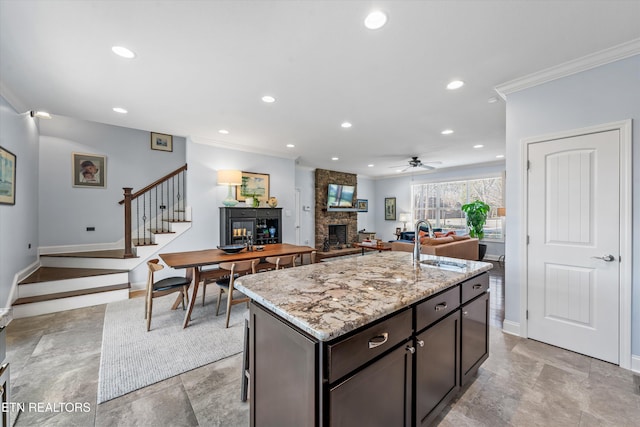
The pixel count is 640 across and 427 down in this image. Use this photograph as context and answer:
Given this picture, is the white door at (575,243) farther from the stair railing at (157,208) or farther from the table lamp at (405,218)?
the table lamp at (405,218)

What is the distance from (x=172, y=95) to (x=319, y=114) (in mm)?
1806

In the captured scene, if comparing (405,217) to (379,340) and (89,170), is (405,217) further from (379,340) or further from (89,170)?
(89,170)

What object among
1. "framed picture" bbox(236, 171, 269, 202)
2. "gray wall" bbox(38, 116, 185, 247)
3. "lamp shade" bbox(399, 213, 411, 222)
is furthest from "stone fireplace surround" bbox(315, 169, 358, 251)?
"gray wall" bbox(38, 116, 185, 247)

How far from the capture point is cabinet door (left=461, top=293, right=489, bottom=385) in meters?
1.73

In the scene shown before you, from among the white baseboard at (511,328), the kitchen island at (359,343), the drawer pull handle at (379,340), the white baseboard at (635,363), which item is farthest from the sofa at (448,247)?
the drawer pull handle at (379,340)

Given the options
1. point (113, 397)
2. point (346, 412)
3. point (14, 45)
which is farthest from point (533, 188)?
point (14, 45)

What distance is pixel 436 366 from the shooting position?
4.84 ft

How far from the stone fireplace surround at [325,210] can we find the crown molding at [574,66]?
18.5ft

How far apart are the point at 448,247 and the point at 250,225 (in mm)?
3878

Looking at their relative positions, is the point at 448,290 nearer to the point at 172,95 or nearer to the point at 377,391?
the point at 377,391

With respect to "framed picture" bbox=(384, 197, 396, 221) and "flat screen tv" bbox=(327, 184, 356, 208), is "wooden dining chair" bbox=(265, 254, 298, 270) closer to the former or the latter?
"flat screen tv" bbox=(327, 184, 356, 208)

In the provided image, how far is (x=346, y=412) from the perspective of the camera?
0.98 meters

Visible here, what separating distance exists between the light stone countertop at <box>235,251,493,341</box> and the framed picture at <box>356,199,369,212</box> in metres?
7.26

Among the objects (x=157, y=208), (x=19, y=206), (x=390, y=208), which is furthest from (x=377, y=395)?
(x=390, y=208)
